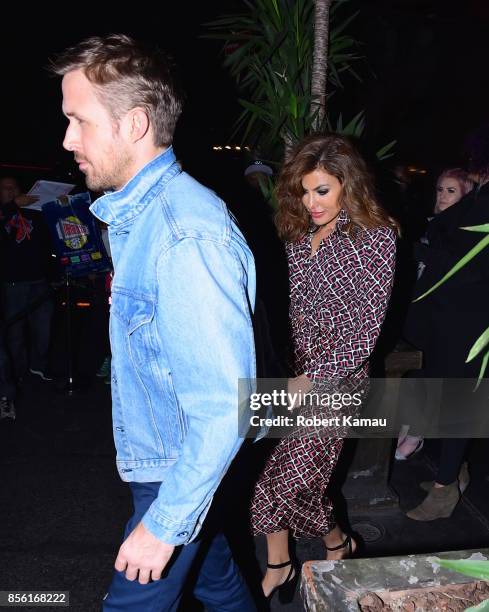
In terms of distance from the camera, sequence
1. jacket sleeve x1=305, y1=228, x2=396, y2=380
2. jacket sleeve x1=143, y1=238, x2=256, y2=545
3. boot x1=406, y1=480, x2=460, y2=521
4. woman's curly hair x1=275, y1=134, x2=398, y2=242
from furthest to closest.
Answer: boot x1=406, y1=480, x2=460, y2=521 < woman's curly hair x1=275, y1=134, x2=398, y2=242 < jacket sleeve x1=305, y1=228, x2=396, y2=380 < jacket sleeve x1=143, y1=238, x2=256, y2=545

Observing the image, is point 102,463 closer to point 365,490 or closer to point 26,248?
point 365,490

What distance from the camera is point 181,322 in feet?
3.89

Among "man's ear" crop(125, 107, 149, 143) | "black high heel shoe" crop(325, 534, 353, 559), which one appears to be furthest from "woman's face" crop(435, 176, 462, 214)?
"man's ear" crop(125, 107, 149, 143)

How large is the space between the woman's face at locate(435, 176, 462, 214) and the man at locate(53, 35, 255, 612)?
8.49ft

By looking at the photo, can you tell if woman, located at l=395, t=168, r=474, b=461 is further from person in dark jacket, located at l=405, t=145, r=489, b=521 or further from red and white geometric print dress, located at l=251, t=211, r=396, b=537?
red and white geometric print dress, located at l=251, t=211, r=396, b=537

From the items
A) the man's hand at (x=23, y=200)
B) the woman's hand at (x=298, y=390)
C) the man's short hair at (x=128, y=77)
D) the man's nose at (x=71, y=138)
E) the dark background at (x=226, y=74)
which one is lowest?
the woman's hand at (x=298, y=390)

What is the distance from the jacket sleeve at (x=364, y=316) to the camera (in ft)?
7.37

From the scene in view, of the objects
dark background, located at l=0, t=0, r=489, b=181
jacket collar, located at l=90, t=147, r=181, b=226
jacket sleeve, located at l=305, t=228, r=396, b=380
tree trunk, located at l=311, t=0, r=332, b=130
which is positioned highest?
dark background, located at l=0, t=0, r=489, b=181

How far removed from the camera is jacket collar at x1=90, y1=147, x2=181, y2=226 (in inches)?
52.6

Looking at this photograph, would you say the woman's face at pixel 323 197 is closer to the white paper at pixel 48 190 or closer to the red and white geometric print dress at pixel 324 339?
the red and white geometric print dress at pixel 324 339

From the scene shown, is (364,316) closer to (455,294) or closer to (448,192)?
(455,294)

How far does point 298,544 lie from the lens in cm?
293

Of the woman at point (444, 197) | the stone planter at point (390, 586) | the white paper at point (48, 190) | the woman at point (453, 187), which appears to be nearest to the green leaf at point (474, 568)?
the stone planter at point (390, 586)

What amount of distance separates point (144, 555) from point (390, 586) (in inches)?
24.6
